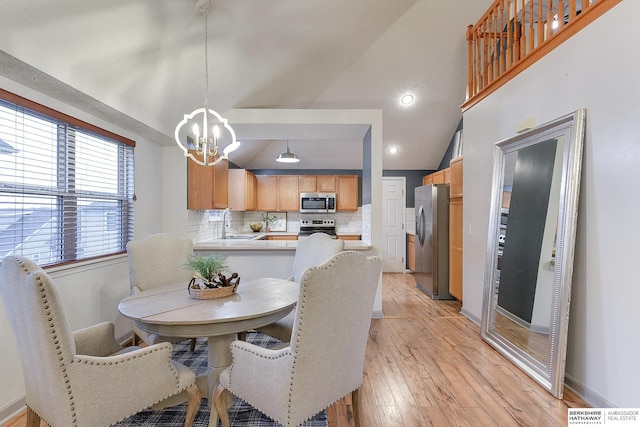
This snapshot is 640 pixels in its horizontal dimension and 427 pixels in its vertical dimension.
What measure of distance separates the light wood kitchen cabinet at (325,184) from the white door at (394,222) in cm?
110

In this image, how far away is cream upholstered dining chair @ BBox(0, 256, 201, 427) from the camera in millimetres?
1113

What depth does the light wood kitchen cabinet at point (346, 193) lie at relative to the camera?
6.15m

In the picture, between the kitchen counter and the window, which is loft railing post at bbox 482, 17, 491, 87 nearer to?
the kitchen counter

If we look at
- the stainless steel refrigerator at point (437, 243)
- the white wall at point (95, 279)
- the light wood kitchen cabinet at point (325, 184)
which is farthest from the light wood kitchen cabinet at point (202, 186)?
the stainless steel refrigerator at point (437, 243)

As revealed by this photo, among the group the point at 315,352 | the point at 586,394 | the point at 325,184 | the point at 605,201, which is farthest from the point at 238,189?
the point at 586,394

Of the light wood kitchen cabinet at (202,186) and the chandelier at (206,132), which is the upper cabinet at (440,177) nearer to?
the light wood kitchen cabinet at (202,186)

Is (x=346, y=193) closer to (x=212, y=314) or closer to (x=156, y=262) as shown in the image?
(x=156, y=262)

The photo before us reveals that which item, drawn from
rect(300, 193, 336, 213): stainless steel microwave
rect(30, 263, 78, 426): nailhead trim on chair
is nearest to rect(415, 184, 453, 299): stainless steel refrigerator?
rect(300, 193, 336, 213): stainless steel microwave

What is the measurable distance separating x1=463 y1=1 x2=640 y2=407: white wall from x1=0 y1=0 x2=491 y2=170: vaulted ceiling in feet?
5.97

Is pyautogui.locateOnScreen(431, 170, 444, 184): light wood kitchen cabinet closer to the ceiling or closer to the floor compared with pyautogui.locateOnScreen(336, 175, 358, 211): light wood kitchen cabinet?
closer to the ceiling

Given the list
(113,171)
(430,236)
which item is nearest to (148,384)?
(113,171)

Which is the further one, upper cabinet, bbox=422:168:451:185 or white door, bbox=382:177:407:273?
white door, bbox=382:177:407:273

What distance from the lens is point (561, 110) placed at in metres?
2.15

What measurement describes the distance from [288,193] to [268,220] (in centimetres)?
70
